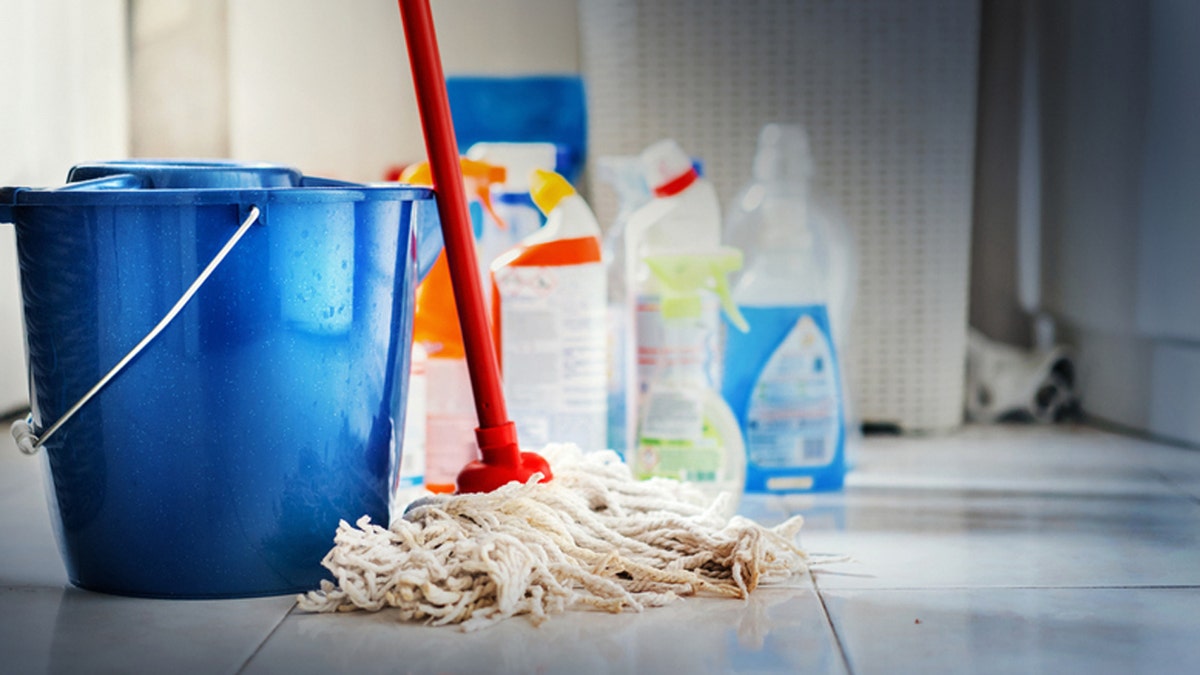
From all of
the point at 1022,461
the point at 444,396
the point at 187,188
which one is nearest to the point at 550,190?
the point at 444,396

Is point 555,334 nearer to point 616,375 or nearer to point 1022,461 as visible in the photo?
point 616,375

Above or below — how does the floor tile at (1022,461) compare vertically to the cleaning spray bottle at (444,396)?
below

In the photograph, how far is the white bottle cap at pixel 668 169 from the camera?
1233mm

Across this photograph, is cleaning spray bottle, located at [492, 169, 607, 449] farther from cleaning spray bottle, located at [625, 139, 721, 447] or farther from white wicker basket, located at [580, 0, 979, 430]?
white wicker basket, located at [580, 0, 979, 430]

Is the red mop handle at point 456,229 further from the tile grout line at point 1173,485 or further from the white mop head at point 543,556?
the tile grout line at point 1173,485

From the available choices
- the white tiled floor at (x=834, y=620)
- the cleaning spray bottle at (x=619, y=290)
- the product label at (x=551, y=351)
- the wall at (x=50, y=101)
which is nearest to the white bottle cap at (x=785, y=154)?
the cleaning spray bottle at (x=619, y=290)

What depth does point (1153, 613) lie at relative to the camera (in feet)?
2.75

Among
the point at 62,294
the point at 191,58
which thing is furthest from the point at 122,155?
the point at 62,294

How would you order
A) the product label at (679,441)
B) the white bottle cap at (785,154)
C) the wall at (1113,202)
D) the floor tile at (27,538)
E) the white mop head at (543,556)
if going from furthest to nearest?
1. the wall at (1113,202)
2. the white bottle cap at (785,154)
3. the product label at (679,441)
4. the floor tile at (27,538)
5. the white mop head at (543,556)

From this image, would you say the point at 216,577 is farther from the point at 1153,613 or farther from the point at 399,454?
the point at 1153,613

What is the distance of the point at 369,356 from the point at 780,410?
0.49 meters

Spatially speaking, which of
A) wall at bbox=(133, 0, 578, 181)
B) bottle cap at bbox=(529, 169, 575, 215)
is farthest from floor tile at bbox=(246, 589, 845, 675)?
wall at bbox=(133, 0, 578, 181)

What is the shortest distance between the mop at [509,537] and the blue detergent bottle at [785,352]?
22 centimetres

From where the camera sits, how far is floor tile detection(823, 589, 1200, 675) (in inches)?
29.0
